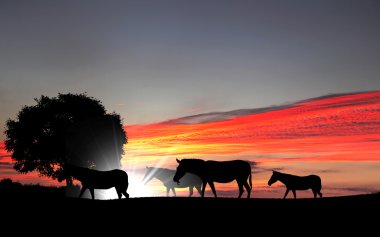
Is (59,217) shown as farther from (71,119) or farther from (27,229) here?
(71,119)

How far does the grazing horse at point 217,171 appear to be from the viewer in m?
29.4

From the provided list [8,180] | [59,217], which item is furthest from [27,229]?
[8,180]

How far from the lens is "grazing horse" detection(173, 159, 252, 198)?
2936 cm

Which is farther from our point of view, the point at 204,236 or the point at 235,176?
the point at 235,176

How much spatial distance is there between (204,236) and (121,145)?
1965 inches

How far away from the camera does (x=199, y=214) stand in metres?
22.4

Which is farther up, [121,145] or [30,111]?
[30,111]

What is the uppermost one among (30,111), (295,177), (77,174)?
(30,111)

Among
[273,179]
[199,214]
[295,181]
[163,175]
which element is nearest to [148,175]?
[163,175]

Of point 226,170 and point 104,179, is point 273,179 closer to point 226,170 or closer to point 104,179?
point 226,170

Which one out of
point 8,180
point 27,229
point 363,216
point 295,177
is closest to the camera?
point 27,229

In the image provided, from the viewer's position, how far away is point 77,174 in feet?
95.9

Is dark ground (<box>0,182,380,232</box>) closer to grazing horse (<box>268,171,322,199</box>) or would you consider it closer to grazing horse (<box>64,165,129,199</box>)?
grazing horse (<box>64,165,129,199</box>)

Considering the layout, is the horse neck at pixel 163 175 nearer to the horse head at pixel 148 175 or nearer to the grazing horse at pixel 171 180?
the grazing horse at pixel 171 180
